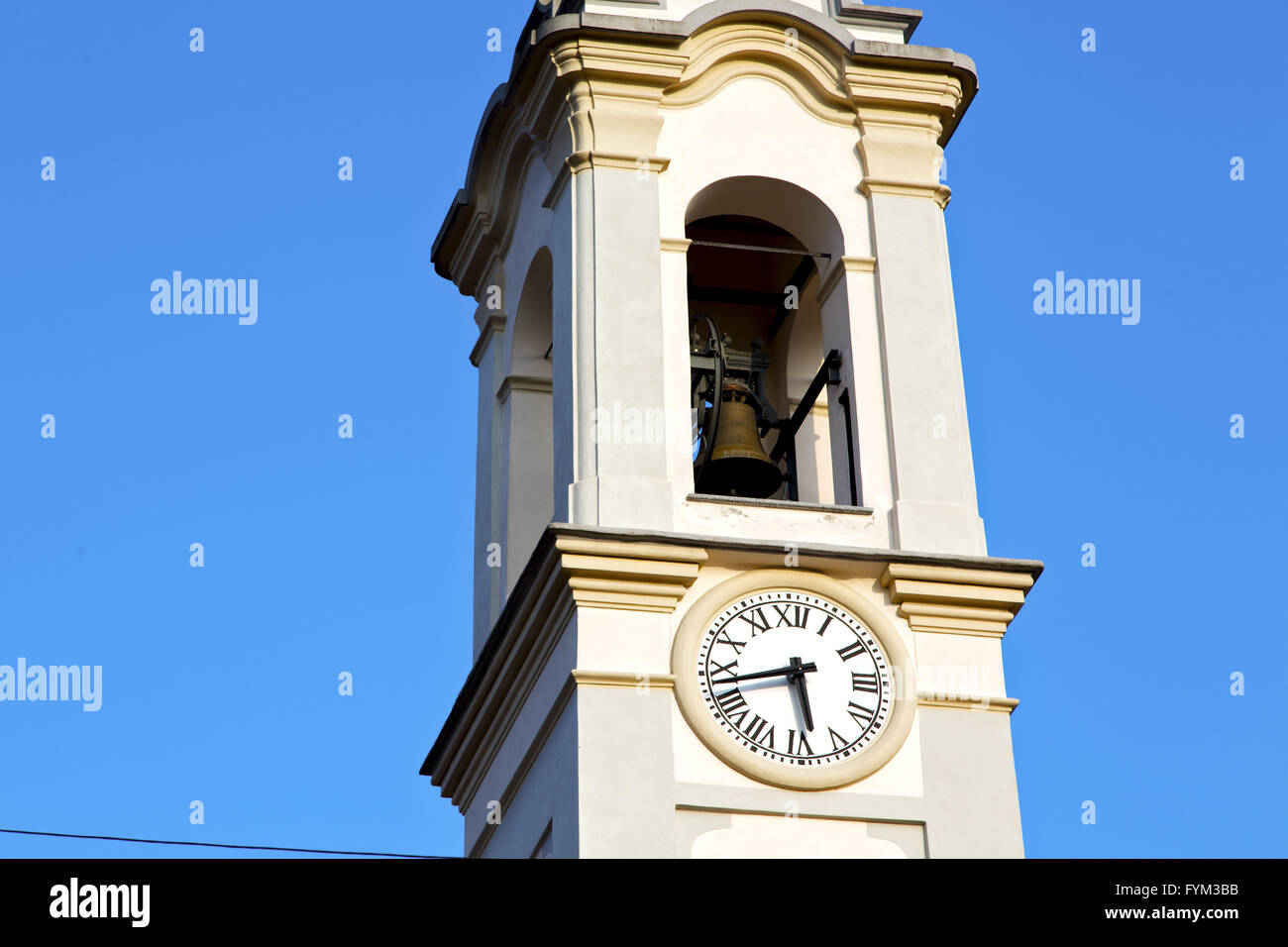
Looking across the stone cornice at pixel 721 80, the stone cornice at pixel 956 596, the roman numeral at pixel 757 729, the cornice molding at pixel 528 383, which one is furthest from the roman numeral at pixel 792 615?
the cornice molding at pixel 528 383

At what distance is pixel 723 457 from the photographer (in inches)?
911

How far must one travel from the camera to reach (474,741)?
23.1 metres

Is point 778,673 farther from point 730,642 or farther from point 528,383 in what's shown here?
point 528,383

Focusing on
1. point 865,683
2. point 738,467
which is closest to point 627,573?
point 865,683

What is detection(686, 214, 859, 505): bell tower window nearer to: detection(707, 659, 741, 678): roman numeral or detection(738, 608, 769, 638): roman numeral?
detection(738, 608, 769, 638): roman numeral

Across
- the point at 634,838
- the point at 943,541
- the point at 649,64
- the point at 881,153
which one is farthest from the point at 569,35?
the point at 634,838

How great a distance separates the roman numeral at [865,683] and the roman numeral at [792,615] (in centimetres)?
53

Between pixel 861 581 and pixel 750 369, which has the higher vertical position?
pixel 750 369

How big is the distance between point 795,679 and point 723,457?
256cm

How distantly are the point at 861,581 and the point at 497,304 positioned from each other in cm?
524

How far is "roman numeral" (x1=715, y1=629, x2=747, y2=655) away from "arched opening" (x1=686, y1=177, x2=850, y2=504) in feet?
5.90

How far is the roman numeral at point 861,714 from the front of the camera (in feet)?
69.2

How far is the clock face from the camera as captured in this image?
68.7ft

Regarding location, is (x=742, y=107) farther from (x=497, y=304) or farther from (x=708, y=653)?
(x=708, y=653)
